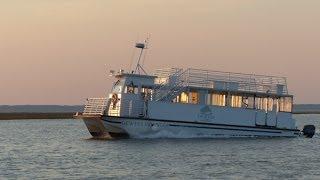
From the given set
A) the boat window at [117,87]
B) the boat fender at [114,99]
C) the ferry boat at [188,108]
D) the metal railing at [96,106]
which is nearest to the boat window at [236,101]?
the ferry boat at [188,108]

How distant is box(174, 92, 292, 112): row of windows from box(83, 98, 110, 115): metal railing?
5.30 metres

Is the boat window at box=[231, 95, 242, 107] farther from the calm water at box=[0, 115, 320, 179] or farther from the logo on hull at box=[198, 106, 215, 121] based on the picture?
the calm water at box=[0, 115, 320, 179]

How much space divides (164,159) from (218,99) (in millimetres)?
16281

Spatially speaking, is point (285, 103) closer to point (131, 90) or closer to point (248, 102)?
point (248, 102)

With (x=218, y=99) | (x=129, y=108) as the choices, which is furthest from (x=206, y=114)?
(x=129, y=108)

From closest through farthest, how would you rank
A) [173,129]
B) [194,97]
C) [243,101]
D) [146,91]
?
[173,129] → [146,91] → [194,97] → [243,101]

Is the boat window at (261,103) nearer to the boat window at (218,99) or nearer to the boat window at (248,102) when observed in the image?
the boat window at (248,102)

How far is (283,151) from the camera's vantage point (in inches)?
1880

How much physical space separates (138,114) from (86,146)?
4.57 metres

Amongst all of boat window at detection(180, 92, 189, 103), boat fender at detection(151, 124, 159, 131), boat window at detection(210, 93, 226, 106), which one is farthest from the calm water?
boat window at detection(180, 92, 189, 103)

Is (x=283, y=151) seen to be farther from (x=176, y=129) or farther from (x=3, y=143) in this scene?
(x=3, y=143)

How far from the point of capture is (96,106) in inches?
2084

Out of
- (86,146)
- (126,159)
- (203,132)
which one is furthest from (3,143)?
(126,159)

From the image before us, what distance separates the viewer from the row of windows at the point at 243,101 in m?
55.1
